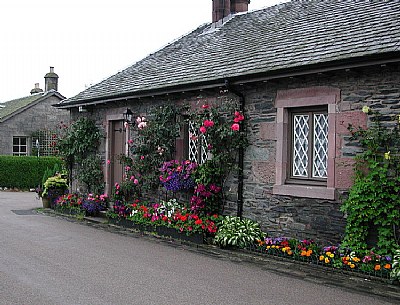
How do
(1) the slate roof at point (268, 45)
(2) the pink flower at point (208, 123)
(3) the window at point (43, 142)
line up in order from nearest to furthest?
(1) the slate roof at point (268, 45) → (2) the pink flower at point (208, 123) → (3) the window at point (43, 142)

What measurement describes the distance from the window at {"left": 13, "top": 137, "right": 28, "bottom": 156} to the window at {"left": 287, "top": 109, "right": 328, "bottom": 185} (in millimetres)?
25075

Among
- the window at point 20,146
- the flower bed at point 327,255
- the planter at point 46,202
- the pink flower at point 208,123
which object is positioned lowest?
the planter at point 46,202

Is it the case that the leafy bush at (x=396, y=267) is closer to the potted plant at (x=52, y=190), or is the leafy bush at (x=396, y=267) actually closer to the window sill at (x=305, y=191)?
the window sill at (x=305, y=191)

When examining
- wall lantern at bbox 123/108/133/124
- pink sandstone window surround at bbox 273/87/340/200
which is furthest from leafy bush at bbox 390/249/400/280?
wall lantern at bbox 123/108/133/124

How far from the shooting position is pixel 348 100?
362 inches

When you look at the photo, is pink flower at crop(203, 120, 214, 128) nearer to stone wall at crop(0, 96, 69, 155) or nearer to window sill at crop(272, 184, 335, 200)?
Answer: window sill at crop(272, 184, 335, 200)

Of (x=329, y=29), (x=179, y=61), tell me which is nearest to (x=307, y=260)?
(x=329, y=29)

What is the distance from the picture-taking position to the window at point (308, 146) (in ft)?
32.1

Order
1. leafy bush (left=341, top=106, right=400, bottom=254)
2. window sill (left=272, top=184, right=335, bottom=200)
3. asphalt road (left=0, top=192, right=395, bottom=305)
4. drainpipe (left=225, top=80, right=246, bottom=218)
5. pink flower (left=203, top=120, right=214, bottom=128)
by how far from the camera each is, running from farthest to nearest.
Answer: pink flower (left=203, top=120, right=214, bottom=128) → drainpipe (left=225, top=80, right=246, bottom=218) → window sill (left=272, top=184, right=335, bottom=200) → leafy bush (left=341, top=106, right=400, bottom=254) → asphalt road (left=0, top=192, right=395, bottom=305)

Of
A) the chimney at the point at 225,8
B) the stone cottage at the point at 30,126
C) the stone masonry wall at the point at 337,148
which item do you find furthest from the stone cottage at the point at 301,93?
the stone cottage at the point at 30,126

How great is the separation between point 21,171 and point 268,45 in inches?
773

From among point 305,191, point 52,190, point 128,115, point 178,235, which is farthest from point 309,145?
point 52,190

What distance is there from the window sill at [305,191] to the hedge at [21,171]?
19.6 meters

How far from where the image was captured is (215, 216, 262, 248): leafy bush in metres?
10.2
